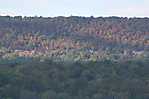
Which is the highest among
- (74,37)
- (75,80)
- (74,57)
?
(75,80)

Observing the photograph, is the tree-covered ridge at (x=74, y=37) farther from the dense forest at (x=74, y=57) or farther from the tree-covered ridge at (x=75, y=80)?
the tree-covered ridge at (x=75, y=80)

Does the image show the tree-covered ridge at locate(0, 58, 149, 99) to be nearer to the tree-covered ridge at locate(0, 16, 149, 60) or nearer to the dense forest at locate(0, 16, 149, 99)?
the dense forest at locate(0, 16, 149, 99)

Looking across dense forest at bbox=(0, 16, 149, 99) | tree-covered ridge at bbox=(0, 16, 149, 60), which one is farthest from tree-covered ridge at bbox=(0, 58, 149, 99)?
tree-covered ridge at bbox=(0, 16, 149, 60)

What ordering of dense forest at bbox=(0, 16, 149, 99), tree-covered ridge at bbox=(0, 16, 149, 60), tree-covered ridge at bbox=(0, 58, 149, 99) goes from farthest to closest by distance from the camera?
1. tree-covered ridge at bbox=(0, 16, 149, 60)
2. dense forest at bbox=(0, 16, 149, 99)
3. tree-covered ridge at bbox=(0, 58, 149, 99)

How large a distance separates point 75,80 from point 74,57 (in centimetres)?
1893

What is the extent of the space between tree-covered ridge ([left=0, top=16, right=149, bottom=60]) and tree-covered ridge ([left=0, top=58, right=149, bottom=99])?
47.2 feet

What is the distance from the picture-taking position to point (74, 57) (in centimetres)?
5653

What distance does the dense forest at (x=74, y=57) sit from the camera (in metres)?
34.1

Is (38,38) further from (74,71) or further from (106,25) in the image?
(74,71)

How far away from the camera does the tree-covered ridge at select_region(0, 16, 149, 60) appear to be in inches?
2431

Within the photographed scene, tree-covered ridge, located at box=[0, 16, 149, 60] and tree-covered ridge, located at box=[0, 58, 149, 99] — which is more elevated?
tree-covered ridge, located at box=[0, 58, 149, 99]

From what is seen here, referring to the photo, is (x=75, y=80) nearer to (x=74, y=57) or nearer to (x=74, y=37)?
(x=74, y=57)

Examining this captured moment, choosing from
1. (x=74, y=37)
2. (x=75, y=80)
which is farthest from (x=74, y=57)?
(x=75, y=80)

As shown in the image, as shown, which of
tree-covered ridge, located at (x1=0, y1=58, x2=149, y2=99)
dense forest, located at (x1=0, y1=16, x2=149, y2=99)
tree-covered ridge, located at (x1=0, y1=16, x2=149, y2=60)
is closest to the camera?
tree-covered ridge, located at (x1=0, y1=58, x2=149, y2=99)
